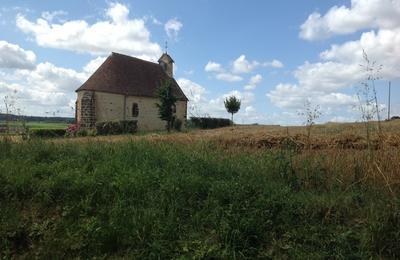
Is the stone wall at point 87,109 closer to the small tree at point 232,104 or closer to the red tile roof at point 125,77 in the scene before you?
the red tile roof at point 125,77

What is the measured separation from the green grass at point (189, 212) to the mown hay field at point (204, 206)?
1 centimetres

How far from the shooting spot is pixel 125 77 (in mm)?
43188

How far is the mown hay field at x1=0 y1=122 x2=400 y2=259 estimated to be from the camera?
4516 millimetres

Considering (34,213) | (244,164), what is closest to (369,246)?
(244,164)

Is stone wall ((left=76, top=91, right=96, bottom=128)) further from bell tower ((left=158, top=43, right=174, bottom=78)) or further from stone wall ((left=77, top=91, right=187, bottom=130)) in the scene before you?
bell tower ((left=158, top=43, right=174, bottom=78))

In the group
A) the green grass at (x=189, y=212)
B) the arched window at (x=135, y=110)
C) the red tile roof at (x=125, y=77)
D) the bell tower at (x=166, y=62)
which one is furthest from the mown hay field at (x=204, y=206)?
the bell tower at (x=166, y=62)

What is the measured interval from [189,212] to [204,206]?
20cm

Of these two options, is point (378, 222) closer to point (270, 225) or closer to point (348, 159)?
point (270, 225)

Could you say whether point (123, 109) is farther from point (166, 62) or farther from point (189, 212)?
point (189, 212)

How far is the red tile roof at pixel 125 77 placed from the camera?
134 feet

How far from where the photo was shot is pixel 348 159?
6.30m

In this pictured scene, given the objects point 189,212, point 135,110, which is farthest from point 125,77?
point 189,212

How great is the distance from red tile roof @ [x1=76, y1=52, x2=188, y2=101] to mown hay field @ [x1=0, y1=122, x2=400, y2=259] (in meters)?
32.8

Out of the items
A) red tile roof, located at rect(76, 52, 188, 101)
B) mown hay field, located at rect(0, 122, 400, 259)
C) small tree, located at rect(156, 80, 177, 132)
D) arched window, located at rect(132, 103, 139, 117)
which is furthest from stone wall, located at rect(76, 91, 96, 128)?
mown hay field, located at rect(0, 122, 400, 259)
